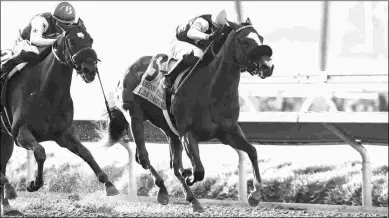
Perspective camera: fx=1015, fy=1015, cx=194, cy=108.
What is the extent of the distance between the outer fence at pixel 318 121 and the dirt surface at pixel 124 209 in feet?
0.94

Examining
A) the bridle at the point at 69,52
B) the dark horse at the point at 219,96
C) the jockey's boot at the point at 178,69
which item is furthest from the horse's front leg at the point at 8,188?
the jockey's boot at the point at 178,69

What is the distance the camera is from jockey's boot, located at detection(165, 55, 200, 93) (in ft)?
24.9

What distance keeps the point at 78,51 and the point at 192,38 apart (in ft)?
3.11

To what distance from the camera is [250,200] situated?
735cm

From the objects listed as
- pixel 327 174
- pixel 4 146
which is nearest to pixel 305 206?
pixel 327 174

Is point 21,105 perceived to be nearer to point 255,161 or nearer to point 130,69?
point 130,69

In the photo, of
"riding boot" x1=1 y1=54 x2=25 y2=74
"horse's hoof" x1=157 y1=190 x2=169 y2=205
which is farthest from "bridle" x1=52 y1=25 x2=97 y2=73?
"horse's hoof" x1=157 y1=190 x2=169 y2=205

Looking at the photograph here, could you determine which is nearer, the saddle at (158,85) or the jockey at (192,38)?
the jockey at (192,38)

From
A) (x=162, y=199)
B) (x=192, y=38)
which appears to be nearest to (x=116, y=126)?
(x=162, y=199)

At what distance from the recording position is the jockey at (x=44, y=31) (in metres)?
7.54

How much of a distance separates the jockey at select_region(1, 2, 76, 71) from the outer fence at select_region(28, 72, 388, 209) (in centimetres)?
148

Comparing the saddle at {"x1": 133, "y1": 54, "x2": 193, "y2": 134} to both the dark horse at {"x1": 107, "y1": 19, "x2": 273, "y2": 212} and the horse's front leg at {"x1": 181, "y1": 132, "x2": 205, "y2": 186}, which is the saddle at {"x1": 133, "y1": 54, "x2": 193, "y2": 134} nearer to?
the dark horse at {"x1": 107, "y1": 19, "x2": 273, "y2": 212}

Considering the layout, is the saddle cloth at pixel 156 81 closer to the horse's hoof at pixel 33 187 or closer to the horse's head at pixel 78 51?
the horse's head at pixel 78 51

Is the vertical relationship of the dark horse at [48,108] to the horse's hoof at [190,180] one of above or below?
above
